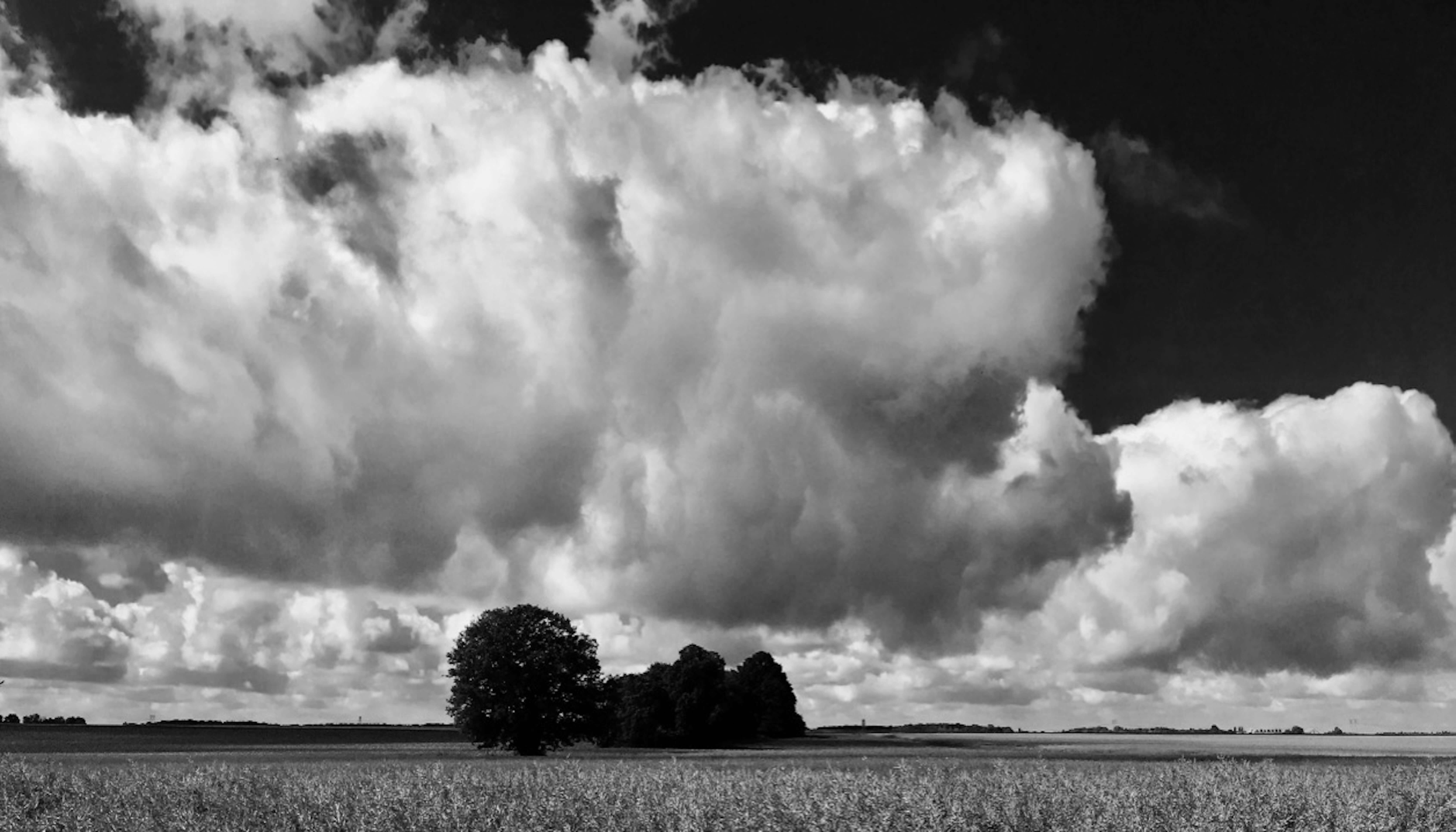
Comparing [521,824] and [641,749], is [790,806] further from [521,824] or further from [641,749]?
[641,749]

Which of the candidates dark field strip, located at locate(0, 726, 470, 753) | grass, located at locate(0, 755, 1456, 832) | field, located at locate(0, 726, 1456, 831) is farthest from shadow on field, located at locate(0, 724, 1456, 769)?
grass, located at locate(0, 755, 1456, 832)

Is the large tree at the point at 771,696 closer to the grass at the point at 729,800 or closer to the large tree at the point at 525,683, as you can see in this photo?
the large tree at the point at 525,683

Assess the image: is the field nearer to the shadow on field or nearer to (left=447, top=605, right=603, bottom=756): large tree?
the shadow on field

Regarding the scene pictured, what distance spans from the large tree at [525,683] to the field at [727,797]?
3385cm

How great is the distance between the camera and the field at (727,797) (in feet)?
67.2

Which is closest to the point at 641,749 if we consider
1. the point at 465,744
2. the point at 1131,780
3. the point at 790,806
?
the point at 465,744

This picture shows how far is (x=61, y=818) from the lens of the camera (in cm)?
2142

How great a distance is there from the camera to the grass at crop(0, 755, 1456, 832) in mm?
20328

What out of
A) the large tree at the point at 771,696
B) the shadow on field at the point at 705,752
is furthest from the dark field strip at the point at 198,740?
the large tree at the point at 771,696

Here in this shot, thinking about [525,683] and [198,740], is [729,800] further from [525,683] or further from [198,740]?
[198,740]

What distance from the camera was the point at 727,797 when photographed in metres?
24.2

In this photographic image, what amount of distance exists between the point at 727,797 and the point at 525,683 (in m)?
58.2

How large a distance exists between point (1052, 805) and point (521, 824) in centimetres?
1124

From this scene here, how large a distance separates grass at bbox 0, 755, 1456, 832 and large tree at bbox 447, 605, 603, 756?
4452 cm
